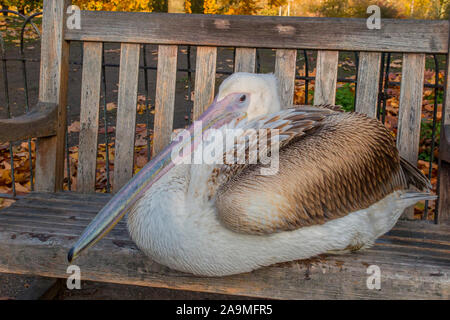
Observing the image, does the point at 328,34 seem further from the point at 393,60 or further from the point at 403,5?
the point at 403,5

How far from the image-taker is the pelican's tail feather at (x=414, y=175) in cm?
203

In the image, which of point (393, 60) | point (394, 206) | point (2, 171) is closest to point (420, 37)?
Answer: point (394, 206)

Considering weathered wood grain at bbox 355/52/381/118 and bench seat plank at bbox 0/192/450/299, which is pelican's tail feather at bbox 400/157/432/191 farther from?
weathered wood grain at bbox 355/52/381/118

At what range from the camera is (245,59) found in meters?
2.29

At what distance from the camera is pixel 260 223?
141 centimetres

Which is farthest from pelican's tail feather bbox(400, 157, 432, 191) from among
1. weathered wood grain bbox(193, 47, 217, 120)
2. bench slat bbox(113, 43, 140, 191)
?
bench slat bbox(113, 43, 140, 191)

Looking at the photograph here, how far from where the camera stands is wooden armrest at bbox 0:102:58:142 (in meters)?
2.02

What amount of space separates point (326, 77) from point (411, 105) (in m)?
0.40

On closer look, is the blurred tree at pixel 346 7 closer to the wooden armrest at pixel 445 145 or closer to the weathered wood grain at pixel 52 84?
the wooden armrest at pixel 445 145

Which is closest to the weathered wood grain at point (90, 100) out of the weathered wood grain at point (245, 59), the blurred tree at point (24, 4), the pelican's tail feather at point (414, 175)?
the weathered wood grain at point (245, 59)

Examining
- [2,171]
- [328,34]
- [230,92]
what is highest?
[328,34]

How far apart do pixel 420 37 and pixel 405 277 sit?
1.13 m

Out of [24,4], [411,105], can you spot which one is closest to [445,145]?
[411,105]

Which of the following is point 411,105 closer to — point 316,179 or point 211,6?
point 316,179
